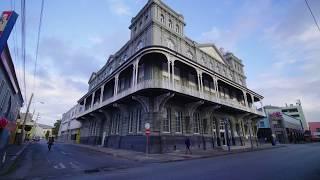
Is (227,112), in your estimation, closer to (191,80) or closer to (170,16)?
(191,80)

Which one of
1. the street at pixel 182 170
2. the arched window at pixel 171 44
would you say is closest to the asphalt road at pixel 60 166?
the street at pixel 182 170

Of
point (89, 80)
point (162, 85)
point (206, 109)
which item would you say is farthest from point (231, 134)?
point (89, 80)

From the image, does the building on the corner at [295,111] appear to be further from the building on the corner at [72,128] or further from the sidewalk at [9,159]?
the sidewalk at [9,159]

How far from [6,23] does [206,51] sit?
1081 inches

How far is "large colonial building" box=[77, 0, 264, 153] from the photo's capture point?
1755cm

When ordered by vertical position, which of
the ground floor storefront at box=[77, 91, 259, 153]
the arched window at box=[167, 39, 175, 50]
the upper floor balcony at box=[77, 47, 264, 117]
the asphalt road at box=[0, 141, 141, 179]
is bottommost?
the asphalt road at box=[0, 141, 141, 179]

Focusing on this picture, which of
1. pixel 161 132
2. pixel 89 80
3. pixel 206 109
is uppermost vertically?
pixel 89 80

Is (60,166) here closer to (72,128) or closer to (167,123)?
(167,123)

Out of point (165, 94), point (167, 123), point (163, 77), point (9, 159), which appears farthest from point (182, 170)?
point (163, 77)

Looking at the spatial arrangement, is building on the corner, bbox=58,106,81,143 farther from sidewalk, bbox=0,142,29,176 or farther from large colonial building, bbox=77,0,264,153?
sidewalk, bbox=0,142,29,176

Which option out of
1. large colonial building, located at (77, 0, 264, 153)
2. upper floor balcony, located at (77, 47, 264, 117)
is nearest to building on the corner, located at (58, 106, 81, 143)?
large colonial building, located at (77, 0, 264, 153)

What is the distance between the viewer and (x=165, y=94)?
17078 mm

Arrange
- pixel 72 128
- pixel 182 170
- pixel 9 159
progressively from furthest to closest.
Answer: pixel 72 128
pixel 9 159
pixel 182 170

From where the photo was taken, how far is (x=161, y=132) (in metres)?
17.2
